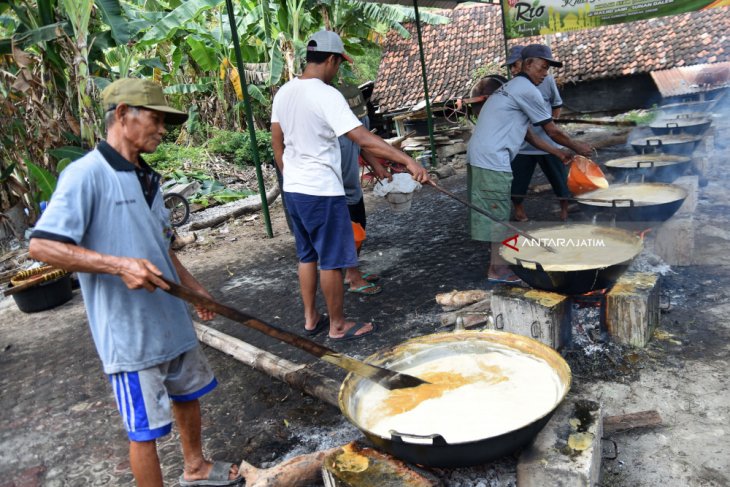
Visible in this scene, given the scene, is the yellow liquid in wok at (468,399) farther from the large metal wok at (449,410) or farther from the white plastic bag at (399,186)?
the white plastic bag at (399,186)

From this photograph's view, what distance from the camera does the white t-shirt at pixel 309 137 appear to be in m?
3.60

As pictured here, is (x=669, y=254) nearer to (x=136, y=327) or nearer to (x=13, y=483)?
(x=136, y=327)

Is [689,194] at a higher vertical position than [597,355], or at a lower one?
higher

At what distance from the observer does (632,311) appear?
11.2ft

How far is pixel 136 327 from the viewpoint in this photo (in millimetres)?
2188

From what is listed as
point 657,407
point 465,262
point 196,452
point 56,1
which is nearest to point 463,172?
point 465,262

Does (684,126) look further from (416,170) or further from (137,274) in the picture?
(137,274)

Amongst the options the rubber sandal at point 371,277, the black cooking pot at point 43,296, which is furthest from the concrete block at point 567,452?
the black cooking pot at point 43,296

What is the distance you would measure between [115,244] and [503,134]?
329 centimetres

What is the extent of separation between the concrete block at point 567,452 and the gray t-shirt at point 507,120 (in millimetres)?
2596

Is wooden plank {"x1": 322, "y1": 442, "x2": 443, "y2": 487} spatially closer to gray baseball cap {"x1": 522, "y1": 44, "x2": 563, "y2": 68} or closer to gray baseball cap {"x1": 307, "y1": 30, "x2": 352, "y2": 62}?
gray baseball cap {"x1": 307, "y1": 30, "x2": 352, "y2": 62}

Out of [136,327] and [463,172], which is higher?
[136,327]

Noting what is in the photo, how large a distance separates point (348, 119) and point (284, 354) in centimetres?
179

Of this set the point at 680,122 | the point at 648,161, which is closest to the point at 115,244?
the point at 648,161
